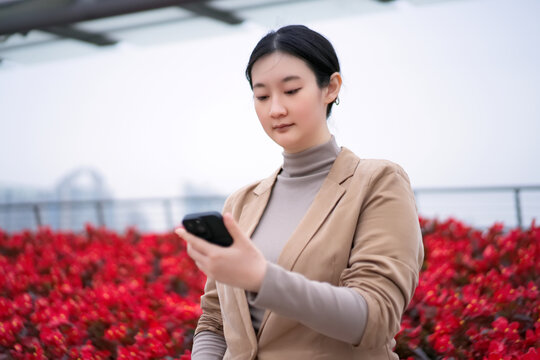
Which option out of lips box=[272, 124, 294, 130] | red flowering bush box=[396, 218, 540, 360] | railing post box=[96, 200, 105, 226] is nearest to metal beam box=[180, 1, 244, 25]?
red flowering bush box=[396, 218, 540, 360]

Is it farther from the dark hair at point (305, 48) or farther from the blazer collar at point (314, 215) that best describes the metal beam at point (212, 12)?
the blazer collar at point (314, 215)

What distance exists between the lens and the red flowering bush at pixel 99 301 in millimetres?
2857

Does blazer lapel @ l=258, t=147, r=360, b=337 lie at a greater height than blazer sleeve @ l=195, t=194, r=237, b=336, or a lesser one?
greater

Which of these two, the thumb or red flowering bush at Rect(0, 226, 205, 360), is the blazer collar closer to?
the thumb

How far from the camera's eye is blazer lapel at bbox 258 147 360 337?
1.46 meters

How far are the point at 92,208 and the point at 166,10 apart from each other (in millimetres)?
5777

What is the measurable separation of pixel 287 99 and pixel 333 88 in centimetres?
16

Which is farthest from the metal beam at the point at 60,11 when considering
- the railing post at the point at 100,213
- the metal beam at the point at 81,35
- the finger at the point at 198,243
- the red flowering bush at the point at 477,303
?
the railing post at the point at 100,213

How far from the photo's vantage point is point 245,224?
67.1 inches

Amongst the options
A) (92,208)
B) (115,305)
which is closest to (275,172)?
(115,305)

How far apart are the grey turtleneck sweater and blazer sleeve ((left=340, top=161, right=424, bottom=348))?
45 mm

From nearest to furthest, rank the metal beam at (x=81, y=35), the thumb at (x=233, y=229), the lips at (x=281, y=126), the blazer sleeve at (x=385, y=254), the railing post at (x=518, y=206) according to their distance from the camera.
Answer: the thumb at (x=233, y=229)
the blazer sleeve at (x=385, y=254)
the lips at (x=281, y=126)
the metal beam at (x=81, y=35)
the railing post at (x=518, y=206)

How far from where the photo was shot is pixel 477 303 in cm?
295

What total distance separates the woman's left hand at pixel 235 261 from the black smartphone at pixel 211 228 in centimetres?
1
